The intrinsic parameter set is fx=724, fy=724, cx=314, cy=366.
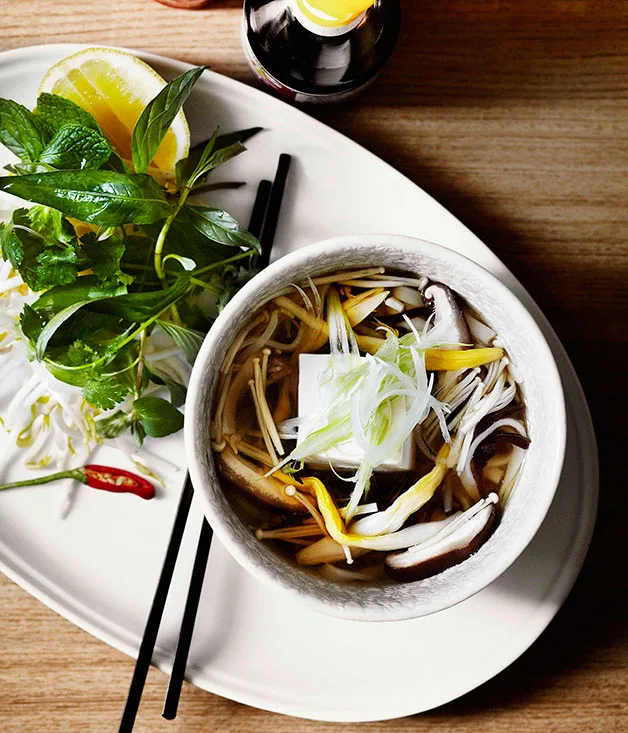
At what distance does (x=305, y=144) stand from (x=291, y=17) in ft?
0.57

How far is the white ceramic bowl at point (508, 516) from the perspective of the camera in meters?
0.87

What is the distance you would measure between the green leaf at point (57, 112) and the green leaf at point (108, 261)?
5.9 inches

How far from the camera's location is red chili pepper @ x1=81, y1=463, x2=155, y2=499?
1081 mm

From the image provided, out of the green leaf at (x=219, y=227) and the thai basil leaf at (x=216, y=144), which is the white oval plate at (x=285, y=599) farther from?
the green leaf at (x=219, y=227)

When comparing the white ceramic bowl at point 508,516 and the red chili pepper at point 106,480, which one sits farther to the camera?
the red chili pepper at point 106,480

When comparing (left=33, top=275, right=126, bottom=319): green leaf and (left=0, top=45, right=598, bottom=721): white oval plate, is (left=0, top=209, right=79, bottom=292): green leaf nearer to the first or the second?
(left=33, top=275, right=126, bottom=319): green leaf

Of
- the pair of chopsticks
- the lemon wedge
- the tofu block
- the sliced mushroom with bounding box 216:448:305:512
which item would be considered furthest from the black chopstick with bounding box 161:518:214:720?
the lemon wedge

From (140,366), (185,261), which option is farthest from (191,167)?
(140,366)

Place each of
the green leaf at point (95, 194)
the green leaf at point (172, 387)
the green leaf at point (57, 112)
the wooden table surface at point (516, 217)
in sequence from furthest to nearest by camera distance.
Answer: the wooden table surface at point (516, 217) → the green leaf at point (172, 387) → the green leaf at point (57, 112) → the green leaf at point (95, 194)

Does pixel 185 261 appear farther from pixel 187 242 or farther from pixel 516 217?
pixel 516 217

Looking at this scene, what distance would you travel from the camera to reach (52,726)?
120 cm

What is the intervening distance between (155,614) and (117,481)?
0.66ft

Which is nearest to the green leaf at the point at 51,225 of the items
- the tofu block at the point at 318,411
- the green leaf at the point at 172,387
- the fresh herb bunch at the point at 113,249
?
the fresh herb bunch at the point at 113,249

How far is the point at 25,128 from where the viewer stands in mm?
948
